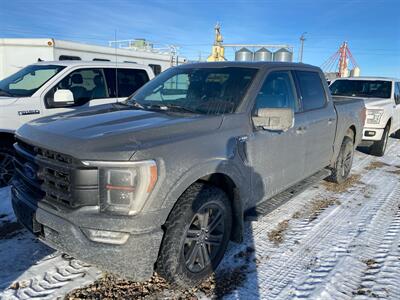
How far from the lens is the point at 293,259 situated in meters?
3.42

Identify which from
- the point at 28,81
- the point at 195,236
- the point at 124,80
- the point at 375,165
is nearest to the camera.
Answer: the point at 195,236

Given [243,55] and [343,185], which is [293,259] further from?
[243,55]

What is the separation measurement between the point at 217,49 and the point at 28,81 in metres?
18.0

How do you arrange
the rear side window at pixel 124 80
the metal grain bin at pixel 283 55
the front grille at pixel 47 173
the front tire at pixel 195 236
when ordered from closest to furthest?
the front grille at pixel 47 173
the front tire at pixel 195 236
the rear side window at pixel 124 80
the metal grain bin at pixel 283 55

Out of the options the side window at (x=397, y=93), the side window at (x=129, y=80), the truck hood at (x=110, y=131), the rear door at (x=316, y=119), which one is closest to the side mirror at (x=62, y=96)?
the side window at (x=129, y=80)

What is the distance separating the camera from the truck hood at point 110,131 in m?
2.36

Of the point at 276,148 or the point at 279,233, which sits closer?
the point at 276,148

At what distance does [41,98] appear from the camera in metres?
5.42

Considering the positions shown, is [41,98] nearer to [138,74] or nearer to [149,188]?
[138,74]

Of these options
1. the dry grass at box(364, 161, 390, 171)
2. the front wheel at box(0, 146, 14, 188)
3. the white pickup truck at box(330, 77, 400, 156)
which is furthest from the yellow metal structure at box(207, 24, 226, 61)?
the front wheel at box(0, 146, 14, 188)

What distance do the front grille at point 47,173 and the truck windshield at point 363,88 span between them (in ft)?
27.2

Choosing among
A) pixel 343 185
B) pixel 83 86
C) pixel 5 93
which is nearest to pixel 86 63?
pixel 83 86

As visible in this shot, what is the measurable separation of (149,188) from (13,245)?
2.05 m

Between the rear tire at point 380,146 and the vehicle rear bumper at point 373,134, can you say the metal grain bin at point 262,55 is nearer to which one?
the rear tire at point 380,146
